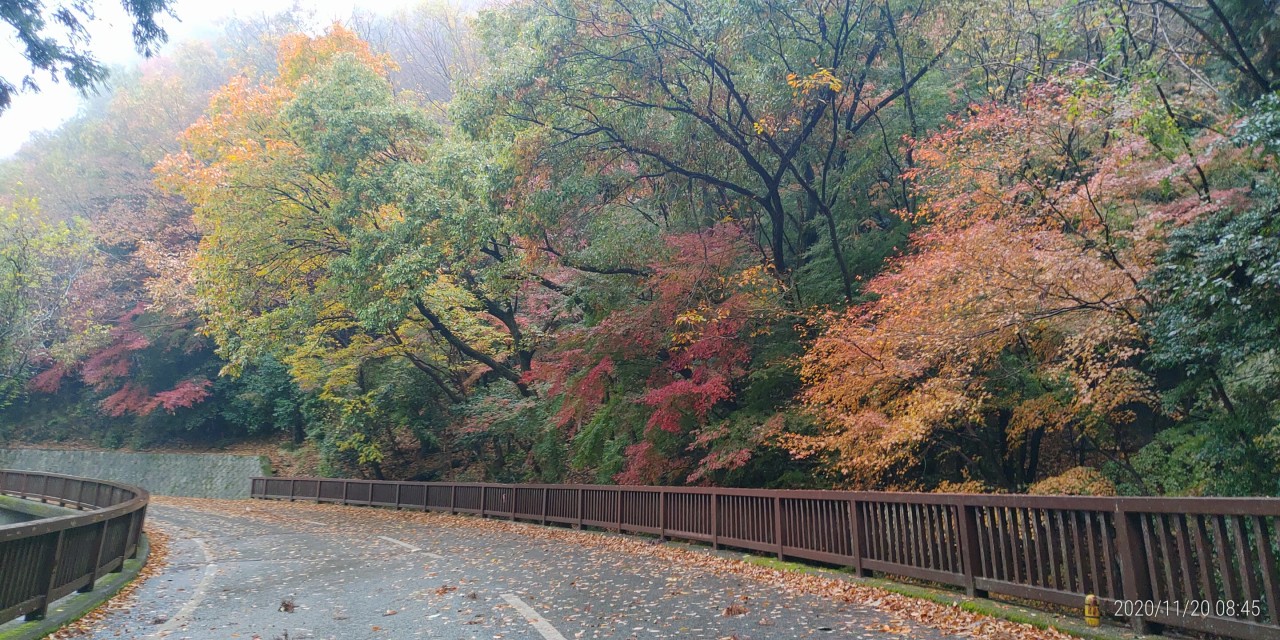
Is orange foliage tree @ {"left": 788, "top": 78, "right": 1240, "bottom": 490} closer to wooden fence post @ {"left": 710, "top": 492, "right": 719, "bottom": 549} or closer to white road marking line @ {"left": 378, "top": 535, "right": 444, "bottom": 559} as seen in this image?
wooden fence post @ {"left": 710, "top": 492, "right": 719, "bottom": 549}

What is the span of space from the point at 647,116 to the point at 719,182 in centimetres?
192

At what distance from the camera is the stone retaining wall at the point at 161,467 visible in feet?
106

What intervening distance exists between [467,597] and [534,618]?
1373 mm

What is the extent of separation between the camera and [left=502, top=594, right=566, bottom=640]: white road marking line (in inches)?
219

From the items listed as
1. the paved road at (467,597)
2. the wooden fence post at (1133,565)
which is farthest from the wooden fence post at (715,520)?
the wooden fence post at (1133,565)

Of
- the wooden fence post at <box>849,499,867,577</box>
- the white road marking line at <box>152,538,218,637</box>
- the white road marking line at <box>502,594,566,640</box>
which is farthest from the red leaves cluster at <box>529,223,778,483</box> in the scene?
the white road marking line at <box>152,538,218,637</box>

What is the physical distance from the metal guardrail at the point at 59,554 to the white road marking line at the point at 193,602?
104 centimetres

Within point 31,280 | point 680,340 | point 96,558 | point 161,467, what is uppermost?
point 31,280

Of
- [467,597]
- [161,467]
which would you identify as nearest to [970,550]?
[467,597]

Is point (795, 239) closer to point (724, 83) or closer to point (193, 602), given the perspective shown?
point (724, 83)

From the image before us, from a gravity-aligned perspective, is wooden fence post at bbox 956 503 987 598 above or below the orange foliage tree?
below

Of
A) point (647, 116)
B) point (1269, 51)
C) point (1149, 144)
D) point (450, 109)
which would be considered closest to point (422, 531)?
point (450, 109)

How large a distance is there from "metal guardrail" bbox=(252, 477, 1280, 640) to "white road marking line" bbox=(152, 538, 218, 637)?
21.6ft

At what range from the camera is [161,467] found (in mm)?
→ 34000
